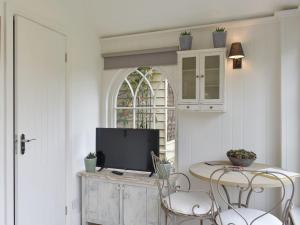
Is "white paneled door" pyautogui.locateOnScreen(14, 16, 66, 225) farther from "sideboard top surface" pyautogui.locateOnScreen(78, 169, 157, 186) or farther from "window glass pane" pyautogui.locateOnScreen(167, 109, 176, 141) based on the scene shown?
"window glass pane" pyautogui.locateOnScreen(167, 109, 176, 141)

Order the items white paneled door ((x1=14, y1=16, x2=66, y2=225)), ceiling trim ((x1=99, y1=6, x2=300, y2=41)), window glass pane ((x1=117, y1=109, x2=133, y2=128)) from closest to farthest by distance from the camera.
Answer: white paneled door ((x1=14, y1=16, x2=66, y2=225)) < ceiling trim ((x1=99, y1=6, x2=300, y2=41)) < window glass pane ((x1=117, y1=109, x2=133, y2=128))

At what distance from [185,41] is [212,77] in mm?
499

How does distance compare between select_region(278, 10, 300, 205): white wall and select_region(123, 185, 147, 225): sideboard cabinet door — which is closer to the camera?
select_region(278, 10, 300, 205): white wall

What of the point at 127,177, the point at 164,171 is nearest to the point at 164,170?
the point at 164,171

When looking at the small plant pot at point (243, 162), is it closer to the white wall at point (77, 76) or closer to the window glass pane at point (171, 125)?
the window glass pane at point (171, 125)

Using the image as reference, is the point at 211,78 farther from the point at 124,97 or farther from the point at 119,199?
the point at 119,199

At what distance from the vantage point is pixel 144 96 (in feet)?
11.3

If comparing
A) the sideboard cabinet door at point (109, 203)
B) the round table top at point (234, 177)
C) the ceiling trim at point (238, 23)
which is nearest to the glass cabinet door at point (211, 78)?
the ceiling trim at point (238, 23)

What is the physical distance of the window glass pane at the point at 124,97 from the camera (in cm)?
354

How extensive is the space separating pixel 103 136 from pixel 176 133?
0.87 m

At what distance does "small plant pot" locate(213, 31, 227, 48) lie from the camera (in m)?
2.71

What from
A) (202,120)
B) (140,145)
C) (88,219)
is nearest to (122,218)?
(88,219)

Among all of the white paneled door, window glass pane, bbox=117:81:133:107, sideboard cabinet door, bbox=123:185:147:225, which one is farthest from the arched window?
→ the white paneled door

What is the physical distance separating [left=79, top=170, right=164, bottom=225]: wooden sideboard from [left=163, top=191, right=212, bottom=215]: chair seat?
1.23 feet
